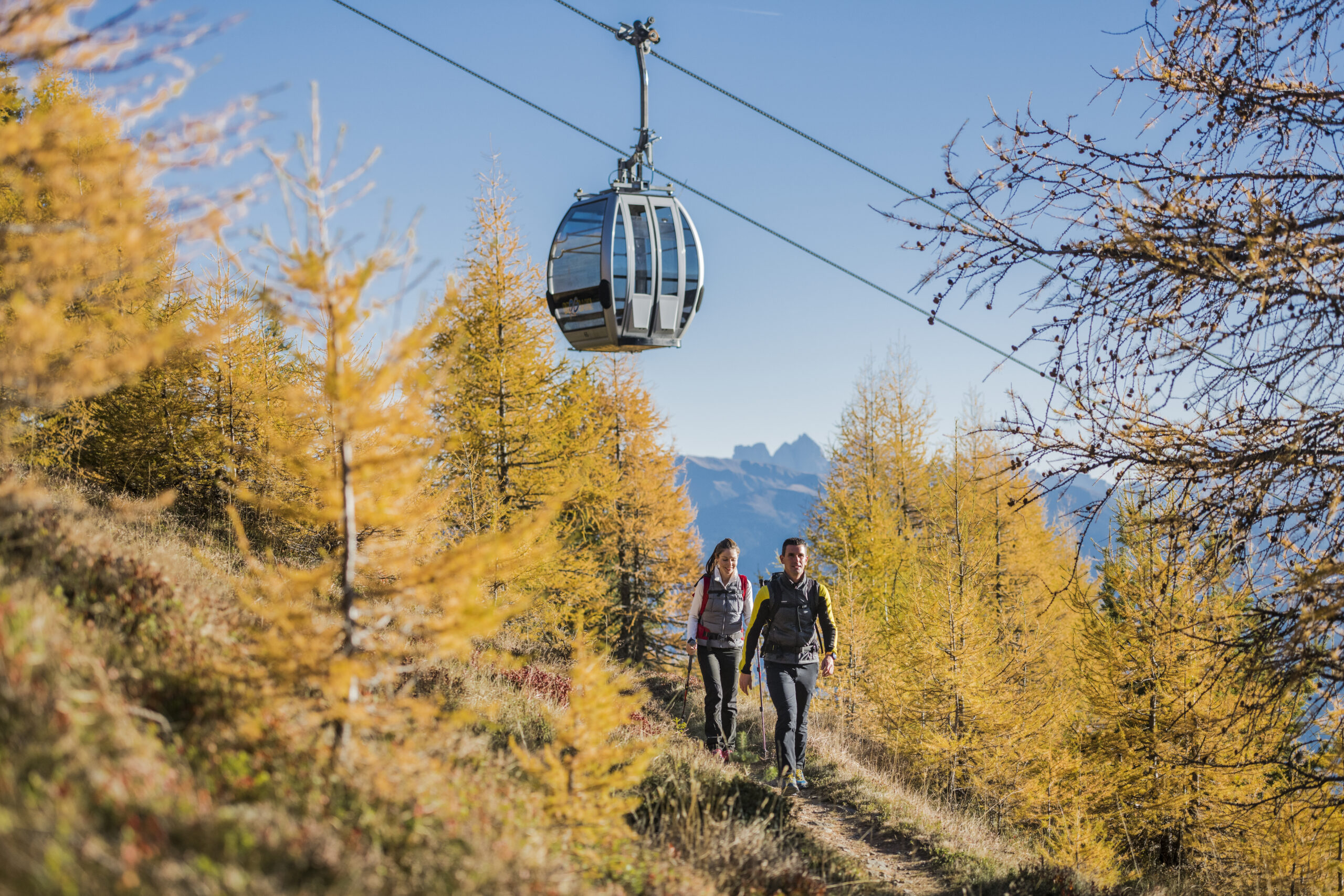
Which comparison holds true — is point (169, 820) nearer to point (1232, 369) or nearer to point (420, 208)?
point (420, 208)

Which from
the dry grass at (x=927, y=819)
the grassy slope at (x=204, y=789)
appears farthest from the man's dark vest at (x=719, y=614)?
the grassy slope at (x=204, y=789)

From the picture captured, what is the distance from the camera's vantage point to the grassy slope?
6.63ft

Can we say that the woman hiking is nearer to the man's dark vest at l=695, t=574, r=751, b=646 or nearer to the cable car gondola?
the man's dark vest at l=695, t=574, r=751, b=646

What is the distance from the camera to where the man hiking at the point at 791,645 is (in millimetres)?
6066

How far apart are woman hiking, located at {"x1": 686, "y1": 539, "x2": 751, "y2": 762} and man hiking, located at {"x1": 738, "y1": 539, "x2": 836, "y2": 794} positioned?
14.7 inches

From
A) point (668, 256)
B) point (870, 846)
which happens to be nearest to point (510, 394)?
point (668, 256)

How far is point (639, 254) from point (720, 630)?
137 inches

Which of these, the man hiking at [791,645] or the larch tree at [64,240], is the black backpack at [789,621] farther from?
the larch tree at [64,240]

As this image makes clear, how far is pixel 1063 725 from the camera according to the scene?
13047mm

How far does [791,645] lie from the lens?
6074 millimetres

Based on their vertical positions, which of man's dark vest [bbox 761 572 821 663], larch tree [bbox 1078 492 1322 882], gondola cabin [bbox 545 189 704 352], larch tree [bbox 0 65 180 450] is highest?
gondola cabin [bbox 545 189 704 352]

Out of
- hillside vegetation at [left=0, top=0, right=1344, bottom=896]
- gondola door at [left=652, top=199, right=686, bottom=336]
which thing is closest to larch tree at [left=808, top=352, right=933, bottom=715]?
hillside vegetation at [left=0, top=0, right=1344, bottom=896]

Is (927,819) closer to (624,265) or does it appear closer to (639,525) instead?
(624,265)

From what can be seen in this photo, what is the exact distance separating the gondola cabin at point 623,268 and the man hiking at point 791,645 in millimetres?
2411
